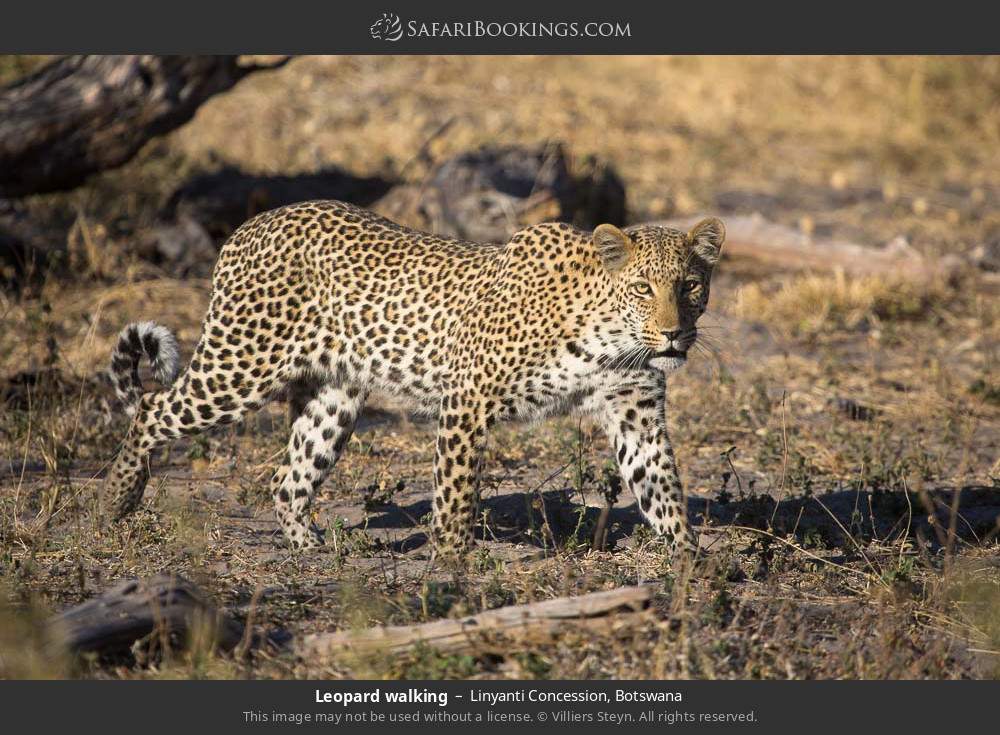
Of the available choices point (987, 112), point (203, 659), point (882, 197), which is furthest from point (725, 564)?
point (987, 112)

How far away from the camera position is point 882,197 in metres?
17.2

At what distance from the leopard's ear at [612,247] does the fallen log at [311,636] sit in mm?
2000

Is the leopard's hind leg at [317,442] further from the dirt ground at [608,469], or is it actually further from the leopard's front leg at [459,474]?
the leopard's front leg at [459,474]

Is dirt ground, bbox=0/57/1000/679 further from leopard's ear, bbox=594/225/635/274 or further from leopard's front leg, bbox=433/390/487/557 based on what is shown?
leopard's ear, bbox=594/225/635/274

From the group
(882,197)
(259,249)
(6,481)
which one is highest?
(882,197)

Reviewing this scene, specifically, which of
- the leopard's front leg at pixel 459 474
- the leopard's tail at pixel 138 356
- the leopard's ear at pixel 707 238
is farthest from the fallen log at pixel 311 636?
the leopard's tail at pixel 138 356

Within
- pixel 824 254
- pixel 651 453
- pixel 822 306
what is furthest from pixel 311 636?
pixel 824 254

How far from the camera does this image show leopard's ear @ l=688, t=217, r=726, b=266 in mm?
7281

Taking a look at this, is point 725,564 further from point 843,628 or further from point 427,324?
point 427,324

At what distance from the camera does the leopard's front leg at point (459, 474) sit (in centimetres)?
Result: 739

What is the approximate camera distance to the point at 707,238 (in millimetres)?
7355

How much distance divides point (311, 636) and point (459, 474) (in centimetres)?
159

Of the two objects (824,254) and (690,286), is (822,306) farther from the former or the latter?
(690,286)

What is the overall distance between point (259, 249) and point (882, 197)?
11164mm
